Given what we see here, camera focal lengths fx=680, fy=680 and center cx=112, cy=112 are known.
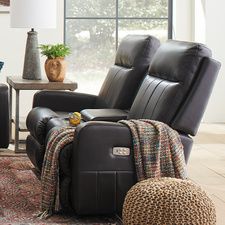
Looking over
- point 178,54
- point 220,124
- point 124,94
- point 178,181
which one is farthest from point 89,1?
point 178,181

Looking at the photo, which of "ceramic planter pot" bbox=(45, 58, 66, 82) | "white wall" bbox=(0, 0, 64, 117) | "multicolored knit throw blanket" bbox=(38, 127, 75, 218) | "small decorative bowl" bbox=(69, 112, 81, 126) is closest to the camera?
"multicolored knit throw blanket" bbox=(38, 127, 75, 218)

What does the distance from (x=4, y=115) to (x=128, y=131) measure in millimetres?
2242

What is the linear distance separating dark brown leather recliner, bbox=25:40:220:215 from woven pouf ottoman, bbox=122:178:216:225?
301mm

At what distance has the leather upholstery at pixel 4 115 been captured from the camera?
18.5 ft

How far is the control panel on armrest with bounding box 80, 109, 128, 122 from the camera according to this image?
14.7 feet

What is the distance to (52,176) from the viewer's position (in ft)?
12.1

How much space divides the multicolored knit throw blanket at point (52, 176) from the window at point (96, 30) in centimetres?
461

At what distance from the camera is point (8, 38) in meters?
7.99

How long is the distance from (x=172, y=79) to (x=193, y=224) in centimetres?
111

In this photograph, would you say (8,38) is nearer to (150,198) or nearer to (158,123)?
(158,123)

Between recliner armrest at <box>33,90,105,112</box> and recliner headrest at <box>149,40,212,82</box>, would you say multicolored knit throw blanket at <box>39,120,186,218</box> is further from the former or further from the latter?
recliner armrest at <box>33,90,105,112</box>

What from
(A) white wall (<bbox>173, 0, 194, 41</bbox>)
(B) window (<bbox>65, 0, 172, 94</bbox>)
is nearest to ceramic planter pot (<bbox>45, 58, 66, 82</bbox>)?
(B) window (<bbox>65, 0, 172, 94</bbox>)

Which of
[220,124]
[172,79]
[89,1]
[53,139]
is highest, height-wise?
[89,1]

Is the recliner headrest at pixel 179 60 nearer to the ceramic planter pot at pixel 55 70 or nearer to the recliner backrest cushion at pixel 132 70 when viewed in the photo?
the recliner backrest cushion at pixel 132 70
